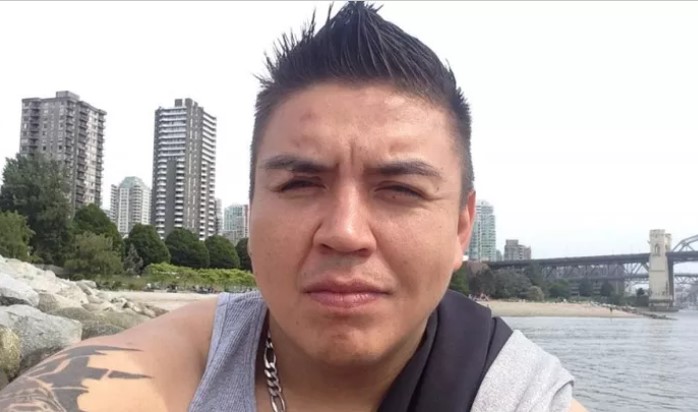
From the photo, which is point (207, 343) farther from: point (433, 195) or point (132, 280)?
point (132, 280)

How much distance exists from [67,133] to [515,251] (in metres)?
87.0

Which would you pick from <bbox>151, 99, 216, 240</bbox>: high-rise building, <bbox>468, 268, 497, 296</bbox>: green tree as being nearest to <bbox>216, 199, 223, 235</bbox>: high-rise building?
<bbox>151, 99, 216, 240</bbox>: high-rise building

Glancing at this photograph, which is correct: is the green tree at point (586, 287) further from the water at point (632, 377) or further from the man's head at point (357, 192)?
the man's head at point (357, 192)

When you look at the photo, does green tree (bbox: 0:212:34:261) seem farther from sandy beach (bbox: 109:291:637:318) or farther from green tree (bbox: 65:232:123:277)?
sandy beach (bbox: 109:291:637:318)

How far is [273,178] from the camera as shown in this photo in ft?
4.88

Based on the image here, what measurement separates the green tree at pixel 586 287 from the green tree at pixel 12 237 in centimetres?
8333

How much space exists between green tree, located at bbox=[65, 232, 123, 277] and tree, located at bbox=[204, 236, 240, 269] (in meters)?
15.1

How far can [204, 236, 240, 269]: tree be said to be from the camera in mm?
47438

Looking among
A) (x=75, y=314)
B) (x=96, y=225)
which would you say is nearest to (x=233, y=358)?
(x=75, y=314)

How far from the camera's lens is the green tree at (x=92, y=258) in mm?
31109

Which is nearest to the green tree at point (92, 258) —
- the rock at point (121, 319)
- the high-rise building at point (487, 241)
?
the rock at point (121, 319)

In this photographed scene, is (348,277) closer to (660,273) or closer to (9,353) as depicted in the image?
(9,353)

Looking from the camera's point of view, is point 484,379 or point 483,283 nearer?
point 484,379

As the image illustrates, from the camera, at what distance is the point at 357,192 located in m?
1.40
